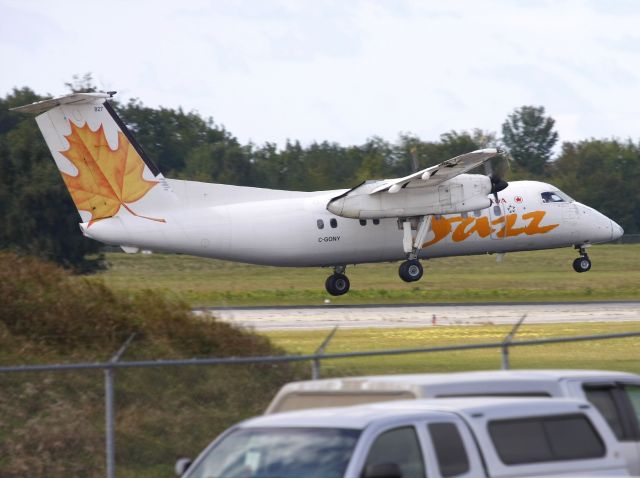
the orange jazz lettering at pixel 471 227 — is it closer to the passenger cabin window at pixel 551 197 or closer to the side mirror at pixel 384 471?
the passenger cabin window at pixel 551 197

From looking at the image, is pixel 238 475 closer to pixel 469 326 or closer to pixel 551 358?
pixel 551 358

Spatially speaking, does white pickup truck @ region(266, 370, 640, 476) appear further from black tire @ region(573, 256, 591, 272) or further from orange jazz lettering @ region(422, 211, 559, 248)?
black tire @ region(573, 256, 591, 272)

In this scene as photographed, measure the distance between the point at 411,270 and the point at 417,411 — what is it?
31.1 metres

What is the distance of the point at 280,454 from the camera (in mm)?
7758

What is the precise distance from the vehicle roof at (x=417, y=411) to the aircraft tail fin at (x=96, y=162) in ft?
91.9

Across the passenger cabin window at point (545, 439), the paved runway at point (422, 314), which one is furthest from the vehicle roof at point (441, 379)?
the paved runway at point (422, 314)

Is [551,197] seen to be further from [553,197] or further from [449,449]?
[449,449]

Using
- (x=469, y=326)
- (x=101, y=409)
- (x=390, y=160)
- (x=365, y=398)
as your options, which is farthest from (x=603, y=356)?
(x=390, y=160)

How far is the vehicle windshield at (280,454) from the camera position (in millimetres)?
7480

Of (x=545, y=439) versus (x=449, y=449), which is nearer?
(x=449, y=449)

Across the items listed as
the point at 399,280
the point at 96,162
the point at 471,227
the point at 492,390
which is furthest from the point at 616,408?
the point at 399,280

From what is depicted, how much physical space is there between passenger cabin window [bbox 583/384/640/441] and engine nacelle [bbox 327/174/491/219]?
2775cm

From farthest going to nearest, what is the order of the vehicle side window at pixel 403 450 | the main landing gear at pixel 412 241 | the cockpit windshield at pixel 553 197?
the cockpit windshield at pixel 553 197, the main landing gear at pixel 412 241, the vehicle side window at pixel 403 450

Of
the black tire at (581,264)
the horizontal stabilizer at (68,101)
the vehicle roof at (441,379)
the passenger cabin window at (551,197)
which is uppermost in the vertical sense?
the horizontal stabilizer at (68,101)
